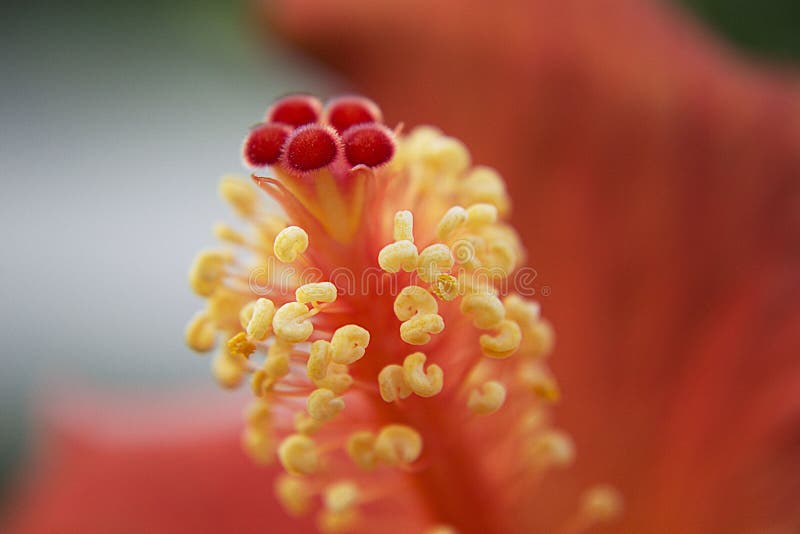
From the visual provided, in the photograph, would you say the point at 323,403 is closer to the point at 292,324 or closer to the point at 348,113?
the point at 292,324

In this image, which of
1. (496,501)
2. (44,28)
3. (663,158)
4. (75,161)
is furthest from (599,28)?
(44,28)

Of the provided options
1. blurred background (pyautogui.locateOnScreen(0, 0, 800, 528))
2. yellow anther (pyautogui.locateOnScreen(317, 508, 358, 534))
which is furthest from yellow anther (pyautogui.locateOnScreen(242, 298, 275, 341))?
blurred background (pyautogui.locateOnScreen(0, 0, 800, 528))

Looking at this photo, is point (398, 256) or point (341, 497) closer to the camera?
point (398, 256)

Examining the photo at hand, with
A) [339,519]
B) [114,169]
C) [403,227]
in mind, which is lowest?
[339,519]

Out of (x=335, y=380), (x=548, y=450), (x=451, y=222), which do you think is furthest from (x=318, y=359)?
(x=548, y=450)

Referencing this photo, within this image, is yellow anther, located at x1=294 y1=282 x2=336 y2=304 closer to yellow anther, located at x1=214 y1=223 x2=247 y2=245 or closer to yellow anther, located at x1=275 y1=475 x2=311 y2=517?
yellow anther, located at x1=214 y1=223 x2=247 y2=245

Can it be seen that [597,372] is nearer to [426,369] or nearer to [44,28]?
[426,369]

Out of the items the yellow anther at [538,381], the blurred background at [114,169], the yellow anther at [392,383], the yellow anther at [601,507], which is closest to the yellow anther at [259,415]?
the yellow anther at [392,383]
